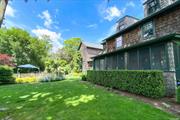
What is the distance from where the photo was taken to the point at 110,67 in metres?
16.1

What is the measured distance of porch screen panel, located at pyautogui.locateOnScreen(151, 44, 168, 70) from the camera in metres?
8.96

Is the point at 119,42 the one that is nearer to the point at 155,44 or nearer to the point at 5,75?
the point at 155,44

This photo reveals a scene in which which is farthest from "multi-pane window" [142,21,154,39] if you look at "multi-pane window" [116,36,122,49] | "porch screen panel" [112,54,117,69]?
"multi-pane window" [116,36,122,49]

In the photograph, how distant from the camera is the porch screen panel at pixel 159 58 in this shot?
8.96m

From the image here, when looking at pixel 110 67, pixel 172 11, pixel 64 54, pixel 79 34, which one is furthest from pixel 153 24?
pixel 79 34

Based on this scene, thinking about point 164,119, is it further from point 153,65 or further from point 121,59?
point 121,59

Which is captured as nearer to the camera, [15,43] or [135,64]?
[135,64]

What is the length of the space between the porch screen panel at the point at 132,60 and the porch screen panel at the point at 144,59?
609 mm

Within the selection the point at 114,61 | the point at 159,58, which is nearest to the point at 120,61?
the point at 114,61

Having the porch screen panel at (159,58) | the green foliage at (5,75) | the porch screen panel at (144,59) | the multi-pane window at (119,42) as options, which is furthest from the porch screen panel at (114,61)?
the green foliage at (5,75)

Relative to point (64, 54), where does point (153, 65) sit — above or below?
below

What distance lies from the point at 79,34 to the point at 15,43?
75.3ft

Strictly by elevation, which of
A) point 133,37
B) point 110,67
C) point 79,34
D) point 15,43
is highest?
point 79,34

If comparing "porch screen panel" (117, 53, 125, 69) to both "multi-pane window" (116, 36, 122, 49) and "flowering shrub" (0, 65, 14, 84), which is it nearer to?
"multi-pane window" (116, 36, 122, 49)
